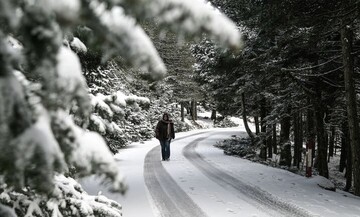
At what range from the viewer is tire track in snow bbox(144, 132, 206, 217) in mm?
6984

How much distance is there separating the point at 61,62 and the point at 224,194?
25.9 feet

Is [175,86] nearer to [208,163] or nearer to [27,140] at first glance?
[208,163]

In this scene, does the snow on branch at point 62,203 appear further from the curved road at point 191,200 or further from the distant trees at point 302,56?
the distant trees at point 302,56

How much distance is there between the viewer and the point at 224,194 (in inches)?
336

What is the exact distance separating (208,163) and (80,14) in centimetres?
1296

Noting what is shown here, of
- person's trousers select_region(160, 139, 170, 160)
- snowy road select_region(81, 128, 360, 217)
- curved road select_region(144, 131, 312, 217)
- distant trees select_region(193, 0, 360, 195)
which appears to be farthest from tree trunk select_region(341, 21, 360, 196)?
person's trousers select_region(160, 139, 170, 160)

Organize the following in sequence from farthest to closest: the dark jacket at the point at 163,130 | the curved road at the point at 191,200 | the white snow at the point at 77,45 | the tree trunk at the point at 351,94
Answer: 1. the dark jacket at the point at 163,130
2. the tree trunk at the point at 351,94
3. the curved road at the point at 191,200
4. the white snow at the point at 77,45

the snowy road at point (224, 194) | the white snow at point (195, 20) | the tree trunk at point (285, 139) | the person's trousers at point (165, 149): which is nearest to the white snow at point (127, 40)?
the white snow at point (195, 20)

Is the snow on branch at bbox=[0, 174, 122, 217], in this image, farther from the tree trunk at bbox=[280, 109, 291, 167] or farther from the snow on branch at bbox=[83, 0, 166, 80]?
the tree trunk at bbox=[280, 109, 291, 167]

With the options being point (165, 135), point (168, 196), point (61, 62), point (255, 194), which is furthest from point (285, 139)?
point (61, 62)

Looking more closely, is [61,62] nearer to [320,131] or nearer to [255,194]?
[255,194]

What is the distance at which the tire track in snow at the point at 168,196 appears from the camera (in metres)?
6.98

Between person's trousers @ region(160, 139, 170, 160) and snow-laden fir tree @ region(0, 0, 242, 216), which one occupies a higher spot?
snow-laden fir tree @ region(0, 0, 242, 216)

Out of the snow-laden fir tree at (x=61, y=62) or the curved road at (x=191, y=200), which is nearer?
the snow-laden fir tree at (x=61, y=62)
